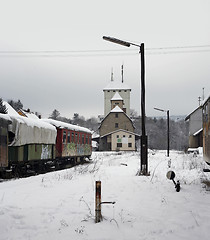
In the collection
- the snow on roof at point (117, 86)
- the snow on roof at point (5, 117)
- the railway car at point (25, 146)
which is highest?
the snow on roof at point (117, 86)

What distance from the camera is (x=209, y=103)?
997cm

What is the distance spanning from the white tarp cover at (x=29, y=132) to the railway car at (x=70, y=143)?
1518 millimetres

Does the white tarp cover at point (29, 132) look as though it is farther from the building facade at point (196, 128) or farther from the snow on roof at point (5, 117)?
the building facade at point (196, 128)

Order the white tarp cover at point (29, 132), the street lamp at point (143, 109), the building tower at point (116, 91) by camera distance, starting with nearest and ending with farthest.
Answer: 1. the street lamp at point (143, 109)
2. the white tarp cover at point (29, 132)
3. the building tower at point (116, 91)

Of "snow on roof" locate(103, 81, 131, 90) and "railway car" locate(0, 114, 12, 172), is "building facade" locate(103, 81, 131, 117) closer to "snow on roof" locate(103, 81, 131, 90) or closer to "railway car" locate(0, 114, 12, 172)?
"snow on roof" locate(103, 81, 131, 90)

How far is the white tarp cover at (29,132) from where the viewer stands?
12.1 meters

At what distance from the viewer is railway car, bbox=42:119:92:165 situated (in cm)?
1877

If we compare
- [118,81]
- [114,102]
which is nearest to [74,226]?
[114,102]

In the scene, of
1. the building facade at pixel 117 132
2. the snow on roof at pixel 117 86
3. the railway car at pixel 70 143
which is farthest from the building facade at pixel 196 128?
the snow on roof at pixel 117 86

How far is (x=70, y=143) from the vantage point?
802 inches

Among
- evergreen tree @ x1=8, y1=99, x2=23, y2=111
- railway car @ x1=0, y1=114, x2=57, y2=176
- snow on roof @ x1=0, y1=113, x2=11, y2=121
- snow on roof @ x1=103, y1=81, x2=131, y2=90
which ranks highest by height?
snow on roof @ x1=103, y1=81, x2=131, y2=90

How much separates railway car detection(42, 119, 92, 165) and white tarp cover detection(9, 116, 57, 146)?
1.52 meters

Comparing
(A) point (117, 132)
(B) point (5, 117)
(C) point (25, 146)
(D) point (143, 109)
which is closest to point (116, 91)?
(A) point (117, 132)

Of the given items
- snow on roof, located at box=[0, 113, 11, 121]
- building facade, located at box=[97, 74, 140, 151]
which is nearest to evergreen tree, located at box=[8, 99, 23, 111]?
building facade, located at box=[97, 74, 140, 151]
